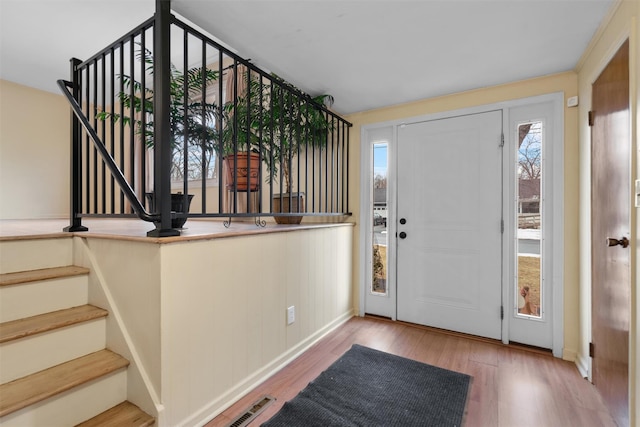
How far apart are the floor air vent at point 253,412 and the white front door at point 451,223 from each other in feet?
5.32

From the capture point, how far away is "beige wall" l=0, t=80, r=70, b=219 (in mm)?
3930

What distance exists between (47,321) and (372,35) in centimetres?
227

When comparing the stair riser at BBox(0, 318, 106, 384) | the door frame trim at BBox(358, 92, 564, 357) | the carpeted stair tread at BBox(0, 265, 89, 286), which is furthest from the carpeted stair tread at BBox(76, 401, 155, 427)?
the door frame trim at BBox(358, 92, 564, 357)

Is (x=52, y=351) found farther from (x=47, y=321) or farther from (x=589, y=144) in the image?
(x=589, y=144)

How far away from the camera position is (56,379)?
1.24m

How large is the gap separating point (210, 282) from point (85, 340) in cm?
64

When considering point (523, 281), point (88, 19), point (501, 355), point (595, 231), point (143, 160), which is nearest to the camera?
point (143, 160)

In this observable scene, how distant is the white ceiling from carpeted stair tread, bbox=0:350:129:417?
178cm

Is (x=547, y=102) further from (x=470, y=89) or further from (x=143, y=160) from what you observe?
(x=143, y=160)

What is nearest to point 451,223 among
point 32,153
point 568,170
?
point 568,170

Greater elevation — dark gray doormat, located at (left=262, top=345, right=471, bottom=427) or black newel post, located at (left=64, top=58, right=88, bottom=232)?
black newel post, located at (left=64, top=58, right=88, bottom=232)

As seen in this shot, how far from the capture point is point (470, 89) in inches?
100

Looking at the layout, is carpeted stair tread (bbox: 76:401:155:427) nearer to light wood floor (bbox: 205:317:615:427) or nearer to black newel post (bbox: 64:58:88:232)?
light wood floor (bbox: 205:317:615:427)

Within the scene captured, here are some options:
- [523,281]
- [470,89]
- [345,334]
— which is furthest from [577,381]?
[470,89]
